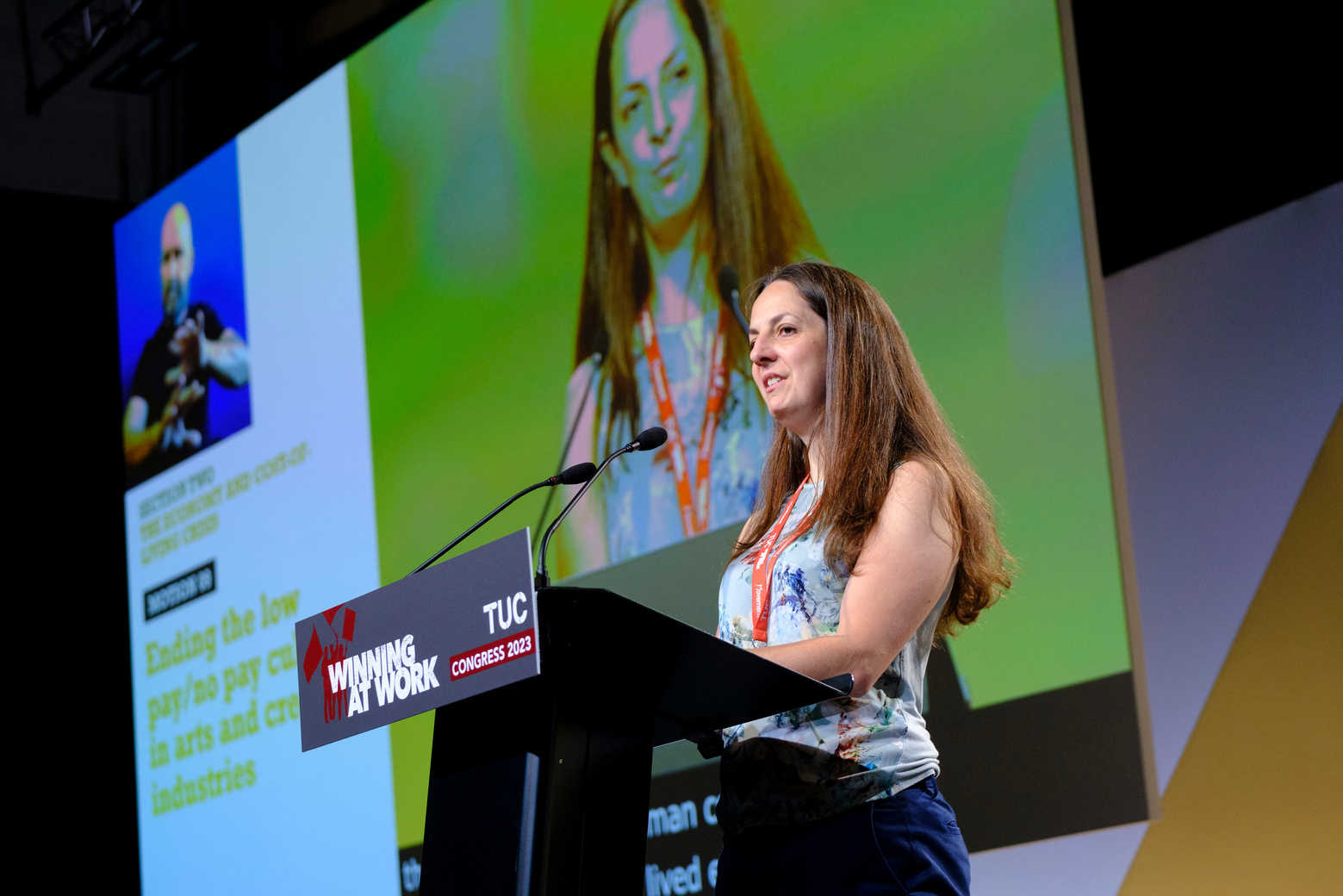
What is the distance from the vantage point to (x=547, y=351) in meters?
3.79

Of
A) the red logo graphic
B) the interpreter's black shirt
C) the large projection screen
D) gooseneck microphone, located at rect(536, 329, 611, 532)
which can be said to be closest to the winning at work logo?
the red logo graphic

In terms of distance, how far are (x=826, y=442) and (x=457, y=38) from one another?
2.99 metres

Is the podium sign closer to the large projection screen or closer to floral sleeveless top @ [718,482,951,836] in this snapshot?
the large projection screen

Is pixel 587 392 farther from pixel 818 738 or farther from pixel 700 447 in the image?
pixel 818 738

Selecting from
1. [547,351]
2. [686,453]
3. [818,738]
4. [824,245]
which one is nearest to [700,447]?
[686,453]

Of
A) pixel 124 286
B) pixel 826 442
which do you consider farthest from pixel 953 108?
pixel 124 286

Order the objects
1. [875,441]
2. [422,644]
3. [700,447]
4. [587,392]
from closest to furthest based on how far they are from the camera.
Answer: [422,644] → [875,441] → [700,447] → [587,392]

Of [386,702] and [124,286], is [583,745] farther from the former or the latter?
[124,286]

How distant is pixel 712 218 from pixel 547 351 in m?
0.63

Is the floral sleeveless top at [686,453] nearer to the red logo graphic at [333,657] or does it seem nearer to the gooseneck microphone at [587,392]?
the gooseneck microphone at [587,392]

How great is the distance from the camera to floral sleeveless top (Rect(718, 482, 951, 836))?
1543 mm

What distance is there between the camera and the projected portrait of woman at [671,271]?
3275mm

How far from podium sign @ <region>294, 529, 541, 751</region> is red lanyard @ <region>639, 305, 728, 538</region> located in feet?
5.98

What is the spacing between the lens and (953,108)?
9.73 ft
